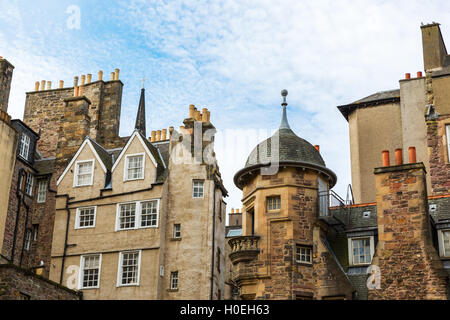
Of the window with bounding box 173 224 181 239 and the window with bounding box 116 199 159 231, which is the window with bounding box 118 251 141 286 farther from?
the window with bounding box 173 224 181 239

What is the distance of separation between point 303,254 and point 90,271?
34.4 ft

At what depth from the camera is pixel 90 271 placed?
114 feet

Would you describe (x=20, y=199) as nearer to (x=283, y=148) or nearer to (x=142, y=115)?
(x=142, y=115)

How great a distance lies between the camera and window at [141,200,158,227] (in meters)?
34.6

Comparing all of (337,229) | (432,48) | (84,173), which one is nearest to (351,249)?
(337,229)

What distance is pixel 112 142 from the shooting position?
43062 millimetres

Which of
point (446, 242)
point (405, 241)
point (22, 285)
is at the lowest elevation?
point (22, 285)

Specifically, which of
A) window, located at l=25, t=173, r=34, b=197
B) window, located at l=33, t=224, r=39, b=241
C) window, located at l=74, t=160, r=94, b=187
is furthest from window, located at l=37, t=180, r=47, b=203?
window, located at l=74, t=160, r=94, b=187

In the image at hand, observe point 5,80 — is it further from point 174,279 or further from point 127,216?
point 174,279

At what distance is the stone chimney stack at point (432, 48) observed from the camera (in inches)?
1555

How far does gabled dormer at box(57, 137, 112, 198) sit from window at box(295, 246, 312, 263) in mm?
11348

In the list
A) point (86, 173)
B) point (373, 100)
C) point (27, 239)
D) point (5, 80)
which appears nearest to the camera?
point (86, 173)

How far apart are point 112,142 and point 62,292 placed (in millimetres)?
13491
